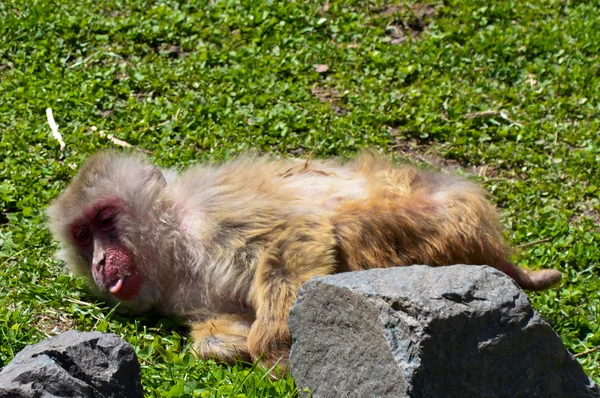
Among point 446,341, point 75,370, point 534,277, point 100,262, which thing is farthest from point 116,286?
point 534,277

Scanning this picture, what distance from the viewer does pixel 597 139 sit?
7.64m

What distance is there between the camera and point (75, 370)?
393cm

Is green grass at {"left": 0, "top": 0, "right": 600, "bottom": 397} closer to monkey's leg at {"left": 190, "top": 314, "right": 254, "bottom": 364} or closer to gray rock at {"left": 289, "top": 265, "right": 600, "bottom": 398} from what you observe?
monkey's leg at {"left": 190, "top": 314, "right": 254, "bottom": 364}

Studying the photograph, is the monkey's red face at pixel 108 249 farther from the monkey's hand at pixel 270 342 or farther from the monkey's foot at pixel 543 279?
the monkey's foot at pixel 543 279

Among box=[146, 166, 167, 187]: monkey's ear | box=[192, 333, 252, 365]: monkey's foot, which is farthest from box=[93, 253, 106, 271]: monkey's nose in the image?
box=[192, 333, 252, 365]: monkey's foot

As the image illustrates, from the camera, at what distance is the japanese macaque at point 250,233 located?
531 cm

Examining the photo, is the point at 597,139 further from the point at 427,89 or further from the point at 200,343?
the point at 200,343

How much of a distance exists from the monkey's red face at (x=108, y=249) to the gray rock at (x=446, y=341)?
5.91 ft

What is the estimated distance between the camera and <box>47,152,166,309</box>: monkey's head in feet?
18.7

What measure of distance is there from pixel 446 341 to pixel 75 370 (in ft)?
5.32

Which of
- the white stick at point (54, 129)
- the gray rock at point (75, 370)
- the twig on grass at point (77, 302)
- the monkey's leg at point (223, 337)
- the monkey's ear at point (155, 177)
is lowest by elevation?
the twig on grass at point (77, 302)

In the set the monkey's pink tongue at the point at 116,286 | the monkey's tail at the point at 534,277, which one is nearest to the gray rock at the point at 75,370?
the monkey's pink tongue at the point at 116,286

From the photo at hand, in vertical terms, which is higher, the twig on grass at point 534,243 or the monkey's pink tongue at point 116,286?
the monkey's pink tongue at point 116,286

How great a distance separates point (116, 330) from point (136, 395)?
1.51 metres
